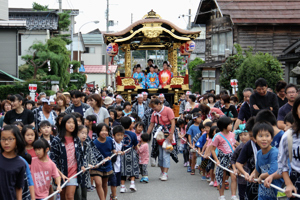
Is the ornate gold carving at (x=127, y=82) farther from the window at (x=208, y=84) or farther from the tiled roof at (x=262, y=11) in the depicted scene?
the window at (x=208, y=84)

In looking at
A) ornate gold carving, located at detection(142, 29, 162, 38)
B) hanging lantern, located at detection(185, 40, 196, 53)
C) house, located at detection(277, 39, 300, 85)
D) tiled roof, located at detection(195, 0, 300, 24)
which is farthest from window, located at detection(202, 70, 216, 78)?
ornate gold carving, located at detection(142, 29, 162, 38)

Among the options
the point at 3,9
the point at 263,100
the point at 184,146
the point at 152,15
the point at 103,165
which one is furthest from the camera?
the point at 3,9

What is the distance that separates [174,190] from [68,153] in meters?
3.21

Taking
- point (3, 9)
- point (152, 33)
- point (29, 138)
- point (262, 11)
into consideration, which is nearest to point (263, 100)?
point (29, 138)

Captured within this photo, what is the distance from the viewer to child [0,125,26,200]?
483 cm

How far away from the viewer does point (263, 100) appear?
29.8 feet

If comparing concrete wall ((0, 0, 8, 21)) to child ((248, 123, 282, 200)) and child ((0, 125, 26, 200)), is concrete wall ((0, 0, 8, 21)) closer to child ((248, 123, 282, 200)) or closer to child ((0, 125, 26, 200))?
child ((0, 125, 26, 200))

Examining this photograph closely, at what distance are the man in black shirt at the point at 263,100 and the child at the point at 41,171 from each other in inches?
171

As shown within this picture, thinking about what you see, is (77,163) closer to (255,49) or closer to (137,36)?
(137,36)

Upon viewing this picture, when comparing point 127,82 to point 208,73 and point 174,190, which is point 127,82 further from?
point 208,73

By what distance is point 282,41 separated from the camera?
29312mm

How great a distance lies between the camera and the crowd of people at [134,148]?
4.94 m

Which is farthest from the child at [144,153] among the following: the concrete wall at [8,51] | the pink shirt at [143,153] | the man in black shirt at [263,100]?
the concrete wall at [8,51]

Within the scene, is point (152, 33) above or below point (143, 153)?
above
